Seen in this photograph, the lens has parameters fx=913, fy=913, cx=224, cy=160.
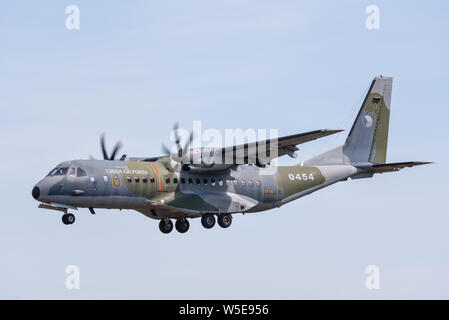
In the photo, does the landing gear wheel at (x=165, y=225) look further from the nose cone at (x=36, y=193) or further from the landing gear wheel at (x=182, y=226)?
the nose cone at (x=36, y=193)

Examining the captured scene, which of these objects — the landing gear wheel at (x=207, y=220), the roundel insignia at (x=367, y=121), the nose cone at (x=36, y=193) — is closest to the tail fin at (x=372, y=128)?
the roundel insignia at (x=367, y=121)

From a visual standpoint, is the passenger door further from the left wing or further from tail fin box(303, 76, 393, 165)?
tail fin box(303, 76, 393, 165)

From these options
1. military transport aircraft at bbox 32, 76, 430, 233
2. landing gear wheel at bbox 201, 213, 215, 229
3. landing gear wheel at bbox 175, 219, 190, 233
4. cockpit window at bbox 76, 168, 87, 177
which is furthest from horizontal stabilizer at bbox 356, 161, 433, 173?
cockpit window at bbox 76, 168, 87, 177

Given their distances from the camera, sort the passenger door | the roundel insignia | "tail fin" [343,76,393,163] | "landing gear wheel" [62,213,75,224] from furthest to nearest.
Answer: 1. the roundel insignia
2. "tail fin" [343,76,393,163]
3. the passenger door
4. "landing gear wheel" [62,213,75,224]

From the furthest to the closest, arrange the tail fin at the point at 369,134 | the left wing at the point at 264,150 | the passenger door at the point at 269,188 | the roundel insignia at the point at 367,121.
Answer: the roundel insignia at the point at 367,121 < the tail fin at the point at 369,134 < the passenger door at the point at 269,188 < the left wing at the point at 264,150

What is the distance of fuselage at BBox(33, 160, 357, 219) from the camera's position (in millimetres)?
31969

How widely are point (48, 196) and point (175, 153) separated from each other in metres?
5.51

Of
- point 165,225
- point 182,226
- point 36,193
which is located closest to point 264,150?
point 182,226

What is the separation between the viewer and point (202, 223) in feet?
115

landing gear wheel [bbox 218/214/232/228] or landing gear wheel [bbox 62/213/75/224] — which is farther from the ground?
landing gear wheel [bbox 62/213/75/224]

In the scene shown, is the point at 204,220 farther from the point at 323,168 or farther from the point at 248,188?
the point at 323,168

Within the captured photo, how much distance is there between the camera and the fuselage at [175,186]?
31969mm

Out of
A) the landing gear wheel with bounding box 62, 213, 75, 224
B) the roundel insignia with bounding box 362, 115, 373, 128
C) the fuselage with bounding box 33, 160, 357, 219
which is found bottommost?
the landing gear wheel with bounding box 62, 213, 75, 224

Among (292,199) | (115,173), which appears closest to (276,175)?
(292,199)
